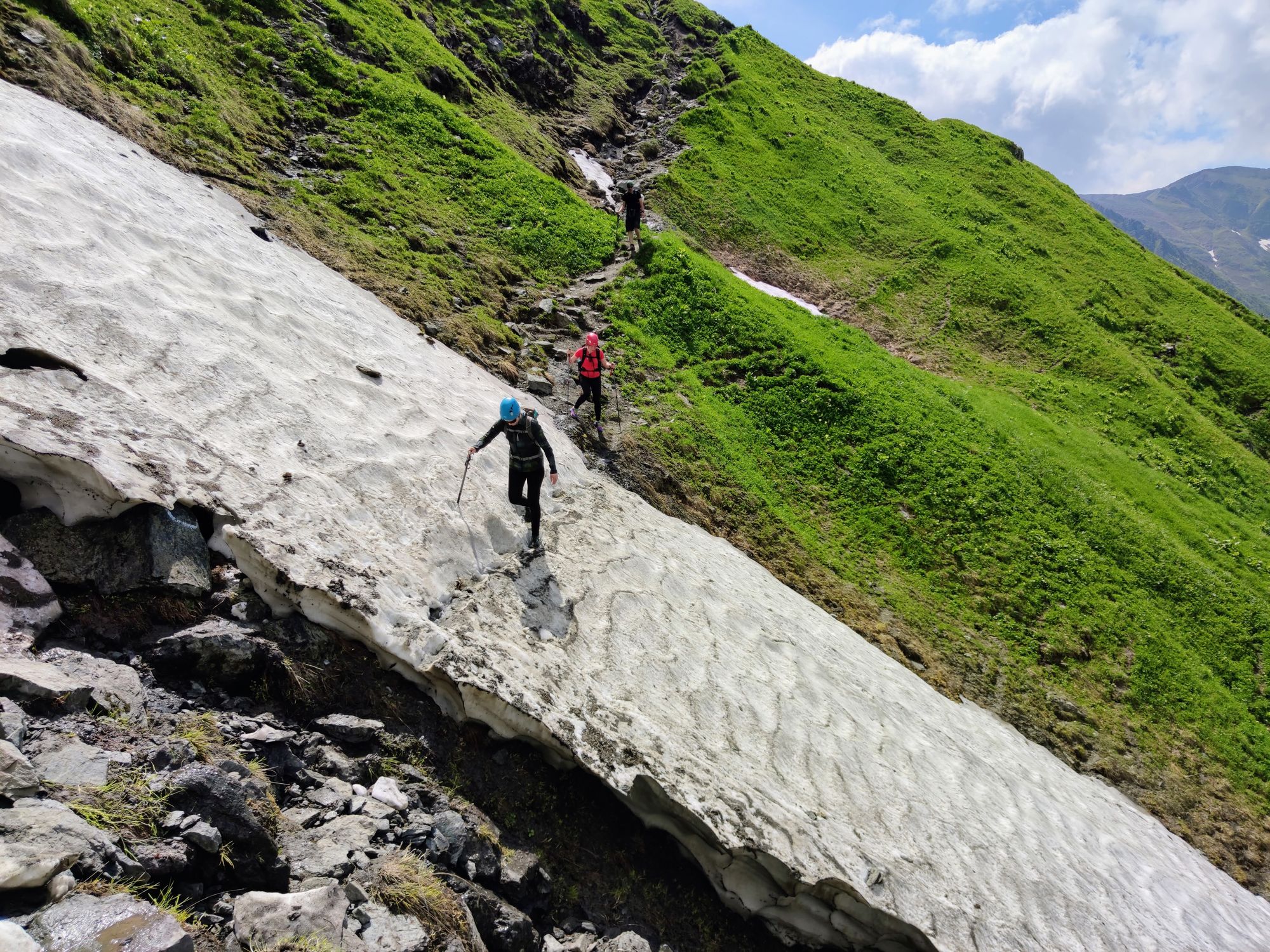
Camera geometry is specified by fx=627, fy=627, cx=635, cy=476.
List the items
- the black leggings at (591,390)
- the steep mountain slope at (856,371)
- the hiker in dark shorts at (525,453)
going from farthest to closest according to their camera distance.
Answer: the black leggings at (591,390) < the steep mountain slope at (856,371) < the hiker in dark shorts at (525,453)

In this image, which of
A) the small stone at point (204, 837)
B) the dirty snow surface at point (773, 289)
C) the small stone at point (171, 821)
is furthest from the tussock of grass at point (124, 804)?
the dirty snow surface at point (773, 289)

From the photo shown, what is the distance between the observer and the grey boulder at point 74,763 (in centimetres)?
520

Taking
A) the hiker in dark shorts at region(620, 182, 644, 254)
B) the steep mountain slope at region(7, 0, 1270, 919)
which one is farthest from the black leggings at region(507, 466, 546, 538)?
the hiker in dark shorts at region(620, 182, 644, 254)

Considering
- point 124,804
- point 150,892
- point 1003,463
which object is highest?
point 1003,463

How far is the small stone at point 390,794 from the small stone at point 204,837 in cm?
194

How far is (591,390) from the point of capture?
67.8 ft

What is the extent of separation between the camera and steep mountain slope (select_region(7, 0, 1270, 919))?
20094 mm

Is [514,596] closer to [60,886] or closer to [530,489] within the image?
[530,489]

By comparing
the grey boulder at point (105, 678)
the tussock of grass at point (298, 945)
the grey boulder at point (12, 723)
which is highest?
the grey boulder at point (12, 723)

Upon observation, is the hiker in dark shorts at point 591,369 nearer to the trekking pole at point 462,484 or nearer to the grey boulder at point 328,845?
the trekking pole at point 462,484

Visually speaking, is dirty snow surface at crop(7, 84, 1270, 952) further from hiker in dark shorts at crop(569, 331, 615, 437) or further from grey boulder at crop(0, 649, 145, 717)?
hiker in dark shorts at crop(569, 331, 615, 437)

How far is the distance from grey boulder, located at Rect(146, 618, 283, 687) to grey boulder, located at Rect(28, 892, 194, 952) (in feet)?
10.4

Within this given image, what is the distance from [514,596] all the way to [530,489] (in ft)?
7.59

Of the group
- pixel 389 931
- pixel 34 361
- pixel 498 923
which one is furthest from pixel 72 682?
pixel 34 361
